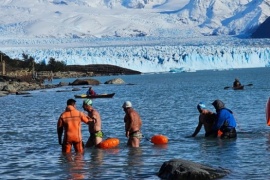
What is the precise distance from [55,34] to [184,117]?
175m

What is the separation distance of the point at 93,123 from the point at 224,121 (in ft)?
9.54

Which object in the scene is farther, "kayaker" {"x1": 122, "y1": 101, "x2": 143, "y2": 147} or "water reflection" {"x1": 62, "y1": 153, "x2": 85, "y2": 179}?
"kayaker" {"x1": 122, "y1": 101, "x2": 143, "y2": 147}

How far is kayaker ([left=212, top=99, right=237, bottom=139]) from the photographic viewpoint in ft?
47.4

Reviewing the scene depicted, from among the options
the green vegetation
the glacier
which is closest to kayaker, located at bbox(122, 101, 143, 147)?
the green vegetation

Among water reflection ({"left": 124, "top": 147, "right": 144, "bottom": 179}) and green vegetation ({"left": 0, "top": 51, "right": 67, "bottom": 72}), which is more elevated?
green vegetation ({"left": 0, "top": 51, "right": 67, "bottom": 72})

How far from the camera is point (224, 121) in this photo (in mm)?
14680

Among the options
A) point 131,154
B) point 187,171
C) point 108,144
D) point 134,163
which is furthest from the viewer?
point 108,144

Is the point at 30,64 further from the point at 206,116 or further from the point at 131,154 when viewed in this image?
the point at 131,154

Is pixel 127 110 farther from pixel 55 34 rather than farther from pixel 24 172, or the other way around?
pixel 55 34

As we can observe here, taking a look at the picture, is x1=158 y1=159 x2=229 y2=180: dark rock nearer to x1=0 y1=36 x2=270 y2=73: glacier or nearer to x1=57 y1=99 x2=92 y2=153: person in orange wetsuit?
x1=57 y1=99 x2=92 y2=153: person in orange wetsuit

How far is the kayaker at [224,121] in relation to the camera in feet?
47.4

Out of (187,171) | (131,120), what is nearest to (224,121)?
(131,120)

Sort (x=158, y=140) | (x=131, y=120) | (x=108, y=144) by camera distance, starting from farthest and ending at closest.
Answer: (x=158, y=140), (x=108, y=144), (x=131, y=120)

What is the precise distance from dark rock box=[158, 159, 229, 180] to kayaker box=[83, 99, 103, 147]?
283 centimetres
